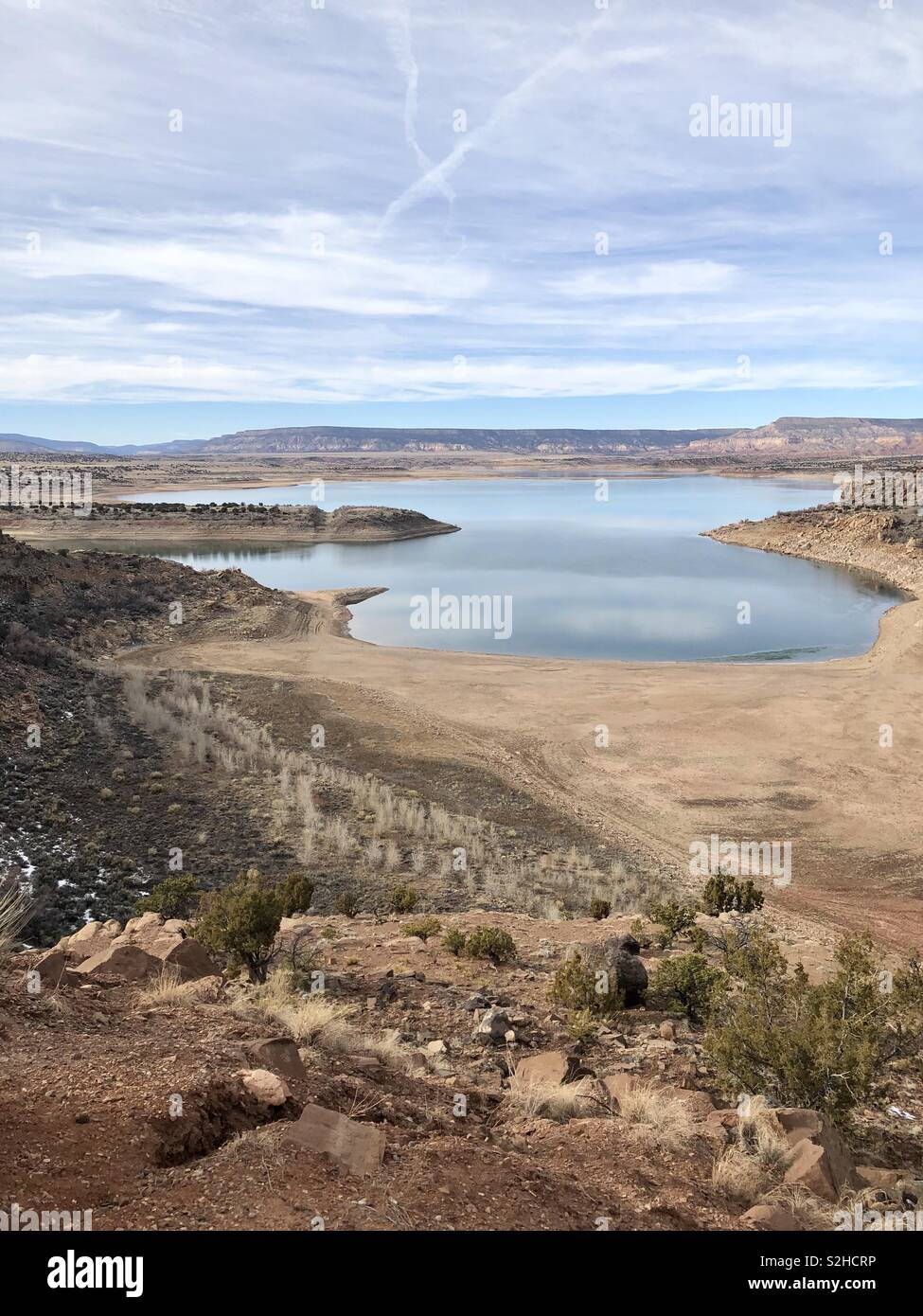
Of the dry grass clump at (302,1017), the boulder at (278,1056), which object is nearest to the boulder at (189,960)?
the dry grass clump at (302,1017)

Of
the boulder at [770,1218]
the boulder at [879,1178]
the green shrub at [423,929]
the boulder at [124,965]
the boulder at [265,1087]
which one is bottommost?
the green shrub at [423,929]

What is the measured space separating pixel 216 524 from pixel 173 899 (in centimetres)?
6989

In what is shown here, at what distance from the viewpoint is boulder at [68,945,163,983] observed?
22.4 ft

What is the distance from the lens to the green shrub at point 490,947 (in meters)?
9.30

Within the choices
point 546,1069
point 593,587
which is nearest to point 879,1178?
point 546,1069

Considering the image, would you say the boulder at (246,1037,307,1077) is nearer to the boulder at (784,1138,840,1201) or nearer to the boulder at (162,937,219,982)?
the boulder at (162,937,219,982)

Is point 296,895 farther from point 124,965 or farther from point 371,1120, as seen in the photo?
point 371,1120

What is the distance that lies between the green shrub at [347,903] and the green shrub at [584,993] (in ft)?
14.4

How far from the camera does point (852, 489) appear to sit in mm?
95000

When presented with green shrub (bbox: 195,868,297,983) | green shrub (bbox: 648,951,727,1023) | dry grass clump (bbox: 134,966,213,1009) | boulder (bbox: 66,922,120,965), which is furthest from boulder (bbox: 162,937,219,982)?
green shrub (bbox: 648,951,727,1023)

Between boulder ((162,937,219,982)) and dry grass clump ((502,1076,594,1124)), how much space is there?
3.20 m

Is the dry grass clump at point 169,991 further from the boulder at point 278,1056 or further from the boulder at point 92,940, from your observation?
the boulder at point 92,940

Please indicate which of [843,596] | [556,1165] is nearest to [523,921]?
[556,1165]

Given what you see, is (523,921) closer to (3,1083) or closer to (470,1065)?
(470,1065)
